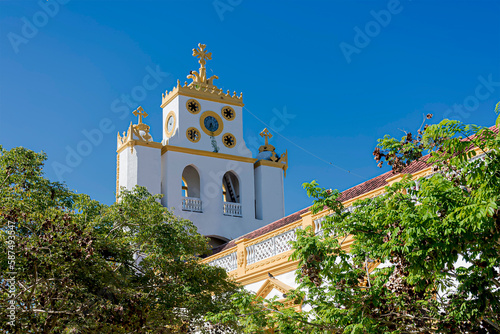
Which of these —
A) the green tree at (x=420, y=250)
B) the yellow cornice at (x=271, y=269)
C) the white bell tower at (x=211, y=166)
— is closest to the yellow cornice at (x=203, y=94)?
the white bell tower at (x=211, y=166)

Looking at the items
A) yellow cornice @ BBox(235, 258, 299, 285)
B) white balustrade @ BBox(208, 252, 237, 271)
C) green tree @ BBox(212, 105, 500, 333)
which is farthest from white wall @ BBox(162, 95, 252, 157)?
green tree @ BBox(212, 105, 500, 333)

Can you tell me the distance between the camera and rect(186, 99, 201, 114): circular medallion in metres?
28.8

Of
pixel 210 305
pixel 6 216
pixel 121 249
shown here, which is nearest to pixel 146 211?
pixel 121 249

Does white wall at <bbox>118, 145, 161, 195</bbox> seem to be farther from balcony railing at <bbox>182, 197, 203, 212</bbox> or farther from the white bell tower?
balcony railing at <bbox>182, 197, 203, 212</bbox>

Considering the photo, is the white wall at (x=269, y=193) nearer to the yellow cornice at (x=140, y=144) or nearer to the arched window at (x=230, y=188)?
the arched window at (x=230, y=188)

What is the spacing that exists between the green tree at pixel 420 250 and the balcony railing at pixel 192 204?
15974 mm

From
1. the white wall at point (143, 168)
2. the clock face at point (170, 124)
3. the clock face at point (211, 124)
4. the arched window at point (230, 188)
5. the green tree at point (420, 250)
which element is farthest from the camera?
the arched window at point (230, 188)

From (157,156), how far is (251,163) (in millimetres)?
4530

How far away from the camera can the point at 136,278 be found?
13.9 meters

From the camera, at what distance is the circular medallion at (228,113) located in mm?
29719

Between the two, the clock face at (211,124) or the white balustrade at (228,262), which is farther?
the clock face at (211,124)

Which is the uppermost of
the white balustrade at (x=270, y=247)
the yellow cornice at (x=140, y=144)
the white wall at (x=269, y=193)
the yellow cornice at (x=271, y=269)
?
the yellow cornice at (x=140, y=144)

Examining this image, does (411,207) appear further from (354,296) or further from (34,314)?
(34,314)

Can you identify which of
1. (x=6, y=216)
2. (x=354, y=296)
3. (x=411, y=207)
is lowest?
(x=354, y=296)
